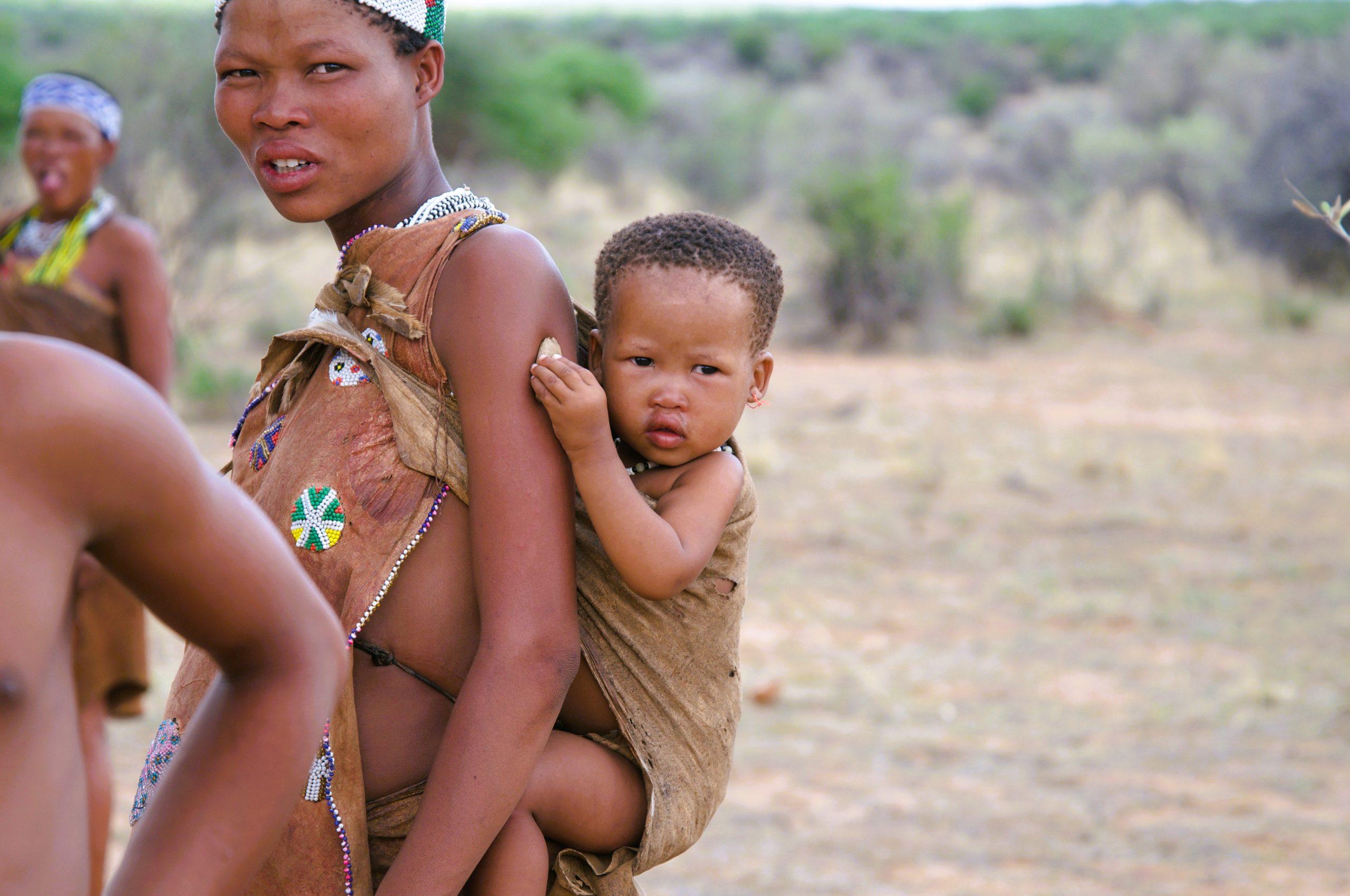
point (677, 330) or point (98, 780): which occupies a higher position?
point (677, 330)

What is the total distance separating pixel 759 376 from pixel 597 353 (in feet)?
0.86

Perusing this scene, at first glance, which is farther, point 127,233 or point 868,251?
point 868,251

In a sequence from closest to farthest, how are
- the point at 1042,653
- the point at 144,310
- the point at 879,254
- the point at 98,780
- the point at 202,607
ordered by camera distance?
the point at 202,607 < the point at 98,780 < the point at 144,310 < the point at 1042,653 < the point at 879,254

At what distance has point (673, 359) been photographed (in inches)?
72.3

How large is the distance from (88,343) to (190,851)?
353 cm

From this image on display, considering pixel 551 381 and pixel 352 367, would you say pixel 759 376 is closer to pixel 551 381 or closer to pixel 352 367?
pixel 551 381

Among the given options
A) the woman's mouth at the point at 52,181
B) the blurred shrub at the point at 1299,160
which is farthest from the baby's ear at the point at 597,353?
the blurred shrub at the point at 1299,160

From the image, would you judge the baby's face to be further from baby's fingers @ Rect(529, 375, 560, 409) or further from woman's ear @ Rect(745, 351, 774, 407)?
baby's fingers @ Rect(529, 375, 560, 409)

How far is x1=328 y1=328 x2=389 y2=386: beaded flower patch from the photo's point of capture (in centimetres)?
164

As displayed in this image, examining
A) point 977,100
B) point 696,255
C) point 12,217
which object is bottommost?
point 696,255

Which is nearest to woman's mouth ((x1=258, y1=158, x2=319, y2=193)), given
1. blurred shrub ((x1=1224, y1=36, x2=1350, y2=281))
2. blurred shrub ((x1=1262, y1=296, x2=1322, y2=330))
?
blurred shrub ((x1=1224, y1=36, x2=1350, y2=281))

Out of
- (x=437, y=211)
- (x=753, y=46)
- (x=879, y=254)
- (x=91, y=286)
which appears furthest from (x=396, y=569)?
(x=753, y=46)

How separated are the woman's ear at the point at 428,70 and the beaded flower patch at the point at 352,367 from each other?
1.07 ft

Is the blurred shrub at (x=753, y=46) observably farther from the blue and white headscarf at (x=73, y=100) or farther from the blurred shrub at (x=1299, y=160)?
the blue and white headscarf at (x=73, y=100)
